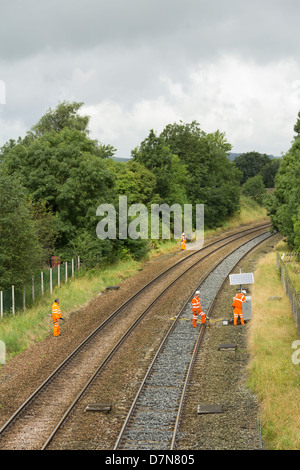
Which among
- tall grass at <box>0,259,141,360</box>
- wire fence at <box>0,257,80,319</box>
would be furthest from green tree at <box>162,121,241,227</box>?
wire fence at <box>0,257,80,319</box>

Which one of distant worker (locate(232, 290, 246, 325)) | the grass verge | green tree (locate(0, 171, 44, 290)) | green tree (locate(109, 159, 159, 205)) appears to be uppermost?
green tree (locate(109, 159, 159, 205))

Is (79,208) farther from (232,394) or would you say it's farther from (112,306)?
(232,394)

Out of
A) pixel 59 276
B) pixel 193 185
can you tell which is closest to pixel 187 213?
pixel 193 185

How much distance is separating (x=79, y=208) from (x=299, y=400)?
77.1ft

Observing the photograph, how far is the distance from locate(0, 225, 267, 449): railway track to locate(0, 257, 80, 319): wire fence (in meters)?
4.65

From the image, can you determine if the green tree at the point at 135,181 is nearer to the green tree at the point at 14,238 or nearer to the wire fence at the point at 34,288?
the wire fence at the point at 34,288

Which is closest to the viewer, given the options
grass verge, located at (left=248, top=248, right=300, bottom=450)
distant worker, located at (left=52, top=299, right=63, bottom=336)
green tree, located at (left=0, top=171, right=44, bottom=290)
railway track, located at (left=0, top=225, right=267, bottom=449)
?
grass verge, located at (left=248, top=248, right=300, bottom=450)

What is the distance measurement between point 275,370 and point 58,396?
698cm

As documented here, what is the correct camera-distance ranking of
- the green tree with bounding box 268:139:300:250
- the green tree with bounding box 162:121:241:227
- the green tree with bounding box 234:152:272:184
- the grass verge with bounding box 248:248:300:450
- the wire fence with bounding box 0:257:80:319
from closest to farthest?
1. the grass verge with bounding box 248:248:300:450
2. the wire fence with bounding box 0:257:80:319
3. the green tree with bounding box 268:139:300:250
4. the green tree with bounding box 162:121:241:227
5. the green tree with bounding box 234:152:272:184

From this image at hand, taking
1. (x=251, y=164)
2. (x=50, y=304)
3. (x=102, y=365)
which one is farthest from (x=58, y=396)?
(x=251, y=164)

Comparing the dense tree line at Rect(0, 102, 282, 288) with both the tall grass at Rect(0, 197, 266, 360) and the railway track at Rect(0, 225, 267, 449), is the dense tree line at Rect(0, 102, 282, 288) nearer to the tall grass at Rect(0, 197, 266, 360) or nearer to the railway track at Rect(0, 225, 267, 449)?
the tall grass at Rect(0, 197, 266, 360)

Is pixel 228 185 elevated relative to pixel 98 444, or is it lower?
elevated

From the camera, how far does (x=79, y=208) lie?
3441 cm

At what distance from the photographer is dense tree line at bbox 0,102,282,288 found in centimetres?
2353
